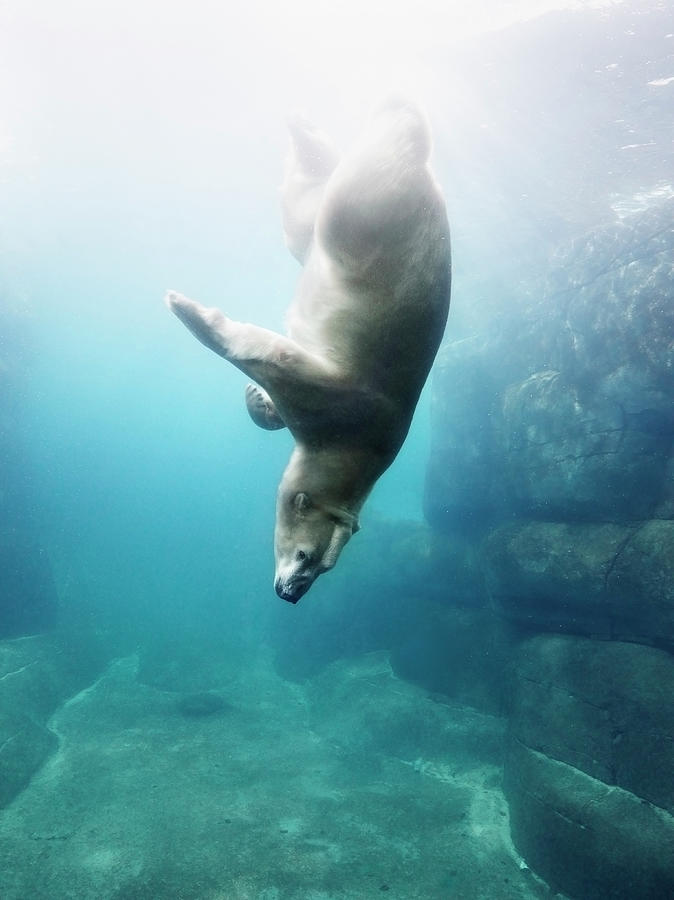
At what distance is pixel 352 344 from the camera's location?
6.91 ft

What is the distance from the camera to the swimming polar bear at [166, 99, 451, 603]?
6.63 feet

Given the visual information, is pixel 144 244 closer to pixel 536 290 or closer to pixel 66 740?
pixel 536 290

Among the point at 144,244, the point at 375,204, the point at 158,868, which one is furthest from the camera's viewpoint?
the point at 144,244

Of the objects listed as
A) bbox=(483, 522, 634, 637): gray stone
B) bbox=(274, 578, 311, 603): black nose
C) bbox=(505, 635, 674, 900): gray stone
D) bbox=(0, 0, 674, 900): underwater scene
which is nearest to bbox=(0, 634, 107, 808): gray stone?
bbox=(0, 0, 674, 900): underwater scene

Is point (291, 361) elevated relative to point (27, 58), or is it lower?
lower

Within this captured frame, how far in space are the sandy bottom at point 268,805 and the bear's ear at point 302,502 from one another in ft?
38.9

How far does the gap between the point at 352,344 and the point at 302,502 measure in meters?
0.63

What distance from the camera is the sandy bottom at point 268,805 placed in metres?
11.2

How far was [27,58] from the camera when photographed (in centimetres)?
1952

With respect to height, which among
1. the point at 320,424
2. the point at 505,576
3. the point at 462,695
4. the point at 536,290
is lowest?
the point at 462,695

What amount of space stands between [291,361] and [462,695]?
70.4 ft

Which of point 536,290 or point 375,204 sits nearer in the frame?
point 375,204

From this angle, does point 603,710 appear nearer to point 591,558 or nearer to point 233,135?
point 591,558

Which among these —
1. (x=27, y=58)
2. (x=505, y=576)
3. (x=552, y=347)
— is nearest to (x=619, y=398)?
(x=552, y=347)
